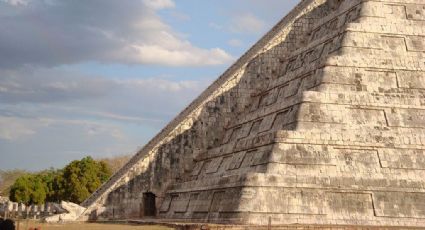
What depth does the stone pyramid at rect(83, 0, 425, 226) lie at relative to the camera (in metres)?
18.2

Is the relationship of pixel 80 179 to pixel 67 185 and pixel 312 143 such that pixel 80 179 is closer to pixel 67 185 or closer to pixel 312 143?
pixel 67 185

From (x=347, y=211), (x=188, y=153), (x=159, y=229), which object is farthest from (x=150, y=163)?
(x=347, y=211)

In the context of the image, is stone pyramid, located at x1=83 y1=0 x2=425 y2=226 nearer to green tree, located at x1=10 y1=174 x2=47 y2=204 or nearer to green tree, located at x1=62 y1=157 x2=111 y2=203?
green tree, located at x1=62 y1=157 x2=111 y2=203

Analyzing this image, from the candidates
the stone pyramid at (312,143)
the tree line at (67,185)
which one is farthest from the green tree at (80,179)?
the stone pyramid at (312,143)

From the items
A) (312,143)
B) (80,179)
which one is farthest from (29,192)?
(312,143)

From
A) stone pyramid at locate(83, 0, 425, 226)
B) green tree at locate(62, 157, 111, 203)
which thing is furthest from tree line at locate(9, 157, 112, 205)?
stone pyramid at locate(83, 0, 425, 226)

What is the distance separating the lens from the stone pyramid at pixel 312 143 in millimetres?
18234

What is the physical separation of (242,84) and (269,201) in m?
10.4

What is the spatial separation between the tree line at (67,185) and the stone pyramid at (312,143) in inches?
648

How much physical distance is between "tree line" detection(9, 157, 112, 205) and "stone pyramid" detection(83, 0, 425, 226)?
648 inches

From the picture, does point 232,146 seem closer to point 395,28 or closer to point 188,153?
point 188,153

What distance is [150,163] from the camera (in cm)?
2639

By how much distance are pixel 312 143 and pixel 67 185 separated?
28.3 metres

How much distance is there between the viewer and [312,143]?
1911 centimetres
